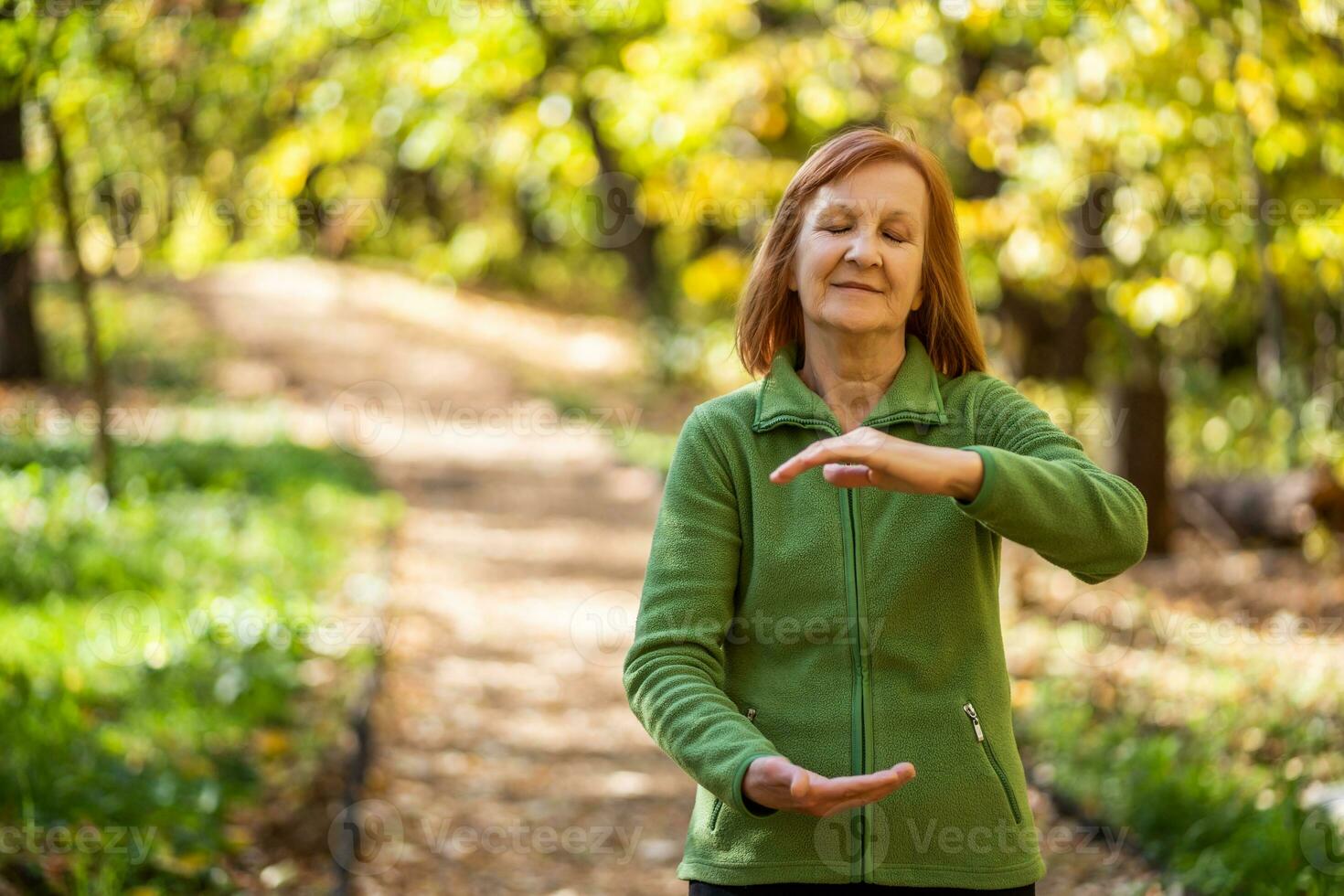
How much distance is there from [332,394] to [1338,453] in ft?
40.2

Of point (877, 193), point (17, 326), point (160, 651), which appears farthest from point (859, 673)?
point (17, 326)

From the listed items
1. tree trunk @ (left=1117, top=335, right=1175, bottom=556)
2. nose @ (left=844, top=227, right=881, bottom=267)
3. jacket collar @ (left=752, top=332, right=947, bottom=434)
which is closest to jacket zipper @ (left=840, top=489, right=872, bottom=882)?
jacket collar @ (left=752, top=332, right=947, bottom=434)

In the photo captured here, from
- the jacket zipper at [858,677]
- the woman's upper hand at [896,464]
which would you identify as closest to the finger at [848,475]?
the woman's upper hand at [896,464]

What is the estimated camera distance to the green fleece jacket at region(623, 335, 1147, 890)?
1873 mm

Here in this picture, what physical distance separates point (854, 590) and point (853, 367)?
0.37m

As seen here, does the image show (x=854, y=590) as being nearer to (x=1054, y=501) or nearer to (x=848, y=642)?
(x=848, y=642)

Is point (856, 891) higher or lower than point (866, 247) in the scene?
lower

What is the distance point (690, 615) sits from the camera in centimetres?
192

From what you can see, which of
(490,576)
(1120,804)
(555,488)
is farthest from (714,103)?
(555,488)

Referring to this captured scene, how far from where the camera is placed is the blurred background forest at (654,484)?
15.1 feet

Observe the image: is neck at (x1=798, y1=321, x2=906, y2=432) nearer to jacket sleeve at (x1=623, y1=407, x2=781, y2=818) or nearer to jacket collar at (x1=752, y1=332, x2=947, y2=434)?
jacket collar at (x1=752, y1=332, x2=947, y2=434)

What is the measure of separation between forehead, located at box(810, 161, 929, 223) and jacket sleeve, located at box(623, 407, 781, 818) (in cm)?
40

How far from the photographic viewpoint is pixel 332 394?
56.1 feet

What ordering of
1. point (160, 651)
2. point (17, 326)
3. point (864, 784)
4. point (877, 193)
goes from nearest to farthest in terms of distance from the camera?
1. point (864, 784)
2. point (877, 193)
3. point (160, 651)
4. point (17, 326)
